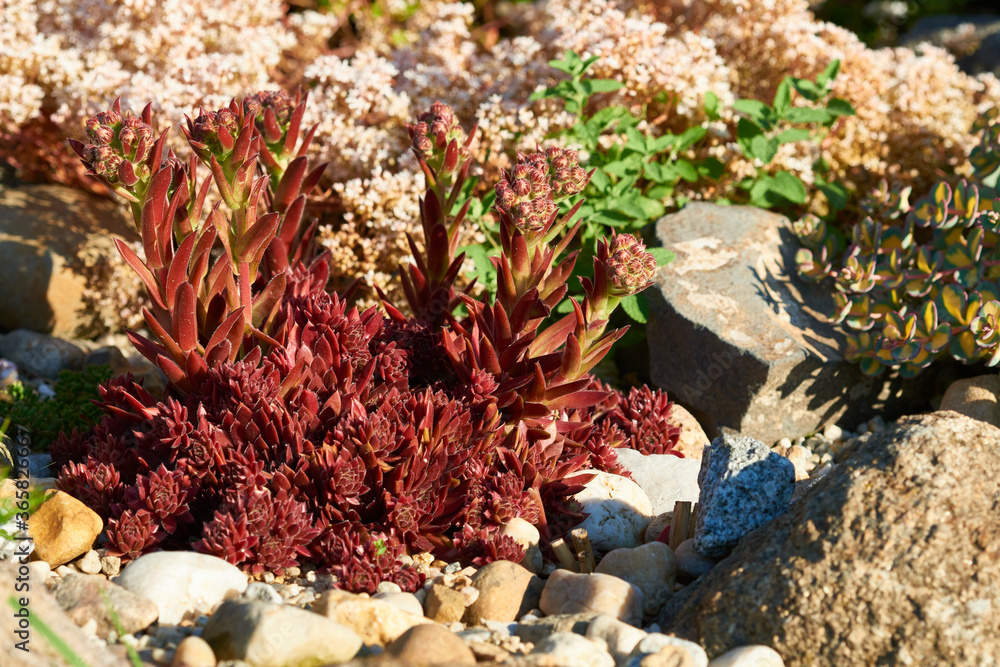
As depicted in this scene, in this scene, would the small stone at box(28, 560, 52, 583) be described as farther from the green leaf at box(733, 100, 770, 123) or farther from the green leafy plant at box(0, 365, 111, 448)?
the green leaf at box(733, 100, 770, 123)

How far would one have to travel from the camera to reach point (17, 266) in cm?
545

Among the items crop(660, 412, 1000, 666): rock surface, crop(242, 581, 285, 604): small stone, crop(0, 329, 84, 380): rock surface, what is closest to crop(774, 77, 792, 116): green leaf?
crop(660, 412, 1000, 666): rock surface

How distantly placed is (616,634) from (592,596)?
0.24m

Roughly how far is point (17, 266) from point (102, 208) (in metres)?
0.80

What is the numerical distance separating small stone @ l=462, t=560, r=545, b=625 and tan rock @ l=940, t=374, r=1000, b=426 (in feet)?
8.50

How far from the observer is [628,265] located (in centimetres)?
325

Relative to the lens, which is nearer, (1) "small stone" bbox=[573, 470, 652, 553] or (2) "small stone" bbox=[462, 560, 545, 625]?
(2) "small stone" bbox=[462, 560, 545, 625]

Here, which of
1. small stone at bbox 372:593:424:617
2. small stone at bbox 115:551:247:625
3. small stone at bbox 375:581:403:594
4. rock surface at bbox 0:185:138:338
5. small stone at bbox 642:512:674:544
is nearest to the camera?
small stone at bbox 115:551:247:625

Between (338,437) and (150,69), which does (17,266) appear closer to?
(150,69)

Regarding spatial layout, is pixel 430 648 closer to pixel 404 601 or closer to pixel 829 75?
pixel 404 601

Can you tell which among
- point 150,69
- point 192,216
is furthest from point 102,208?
point 192,216

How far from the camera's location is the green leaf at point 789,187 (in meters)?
5.13

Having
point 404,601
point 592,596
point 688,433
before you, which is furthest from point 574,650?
point 688,433

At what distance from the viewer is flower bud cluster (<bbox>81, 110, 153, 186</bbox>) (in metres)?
3.14
